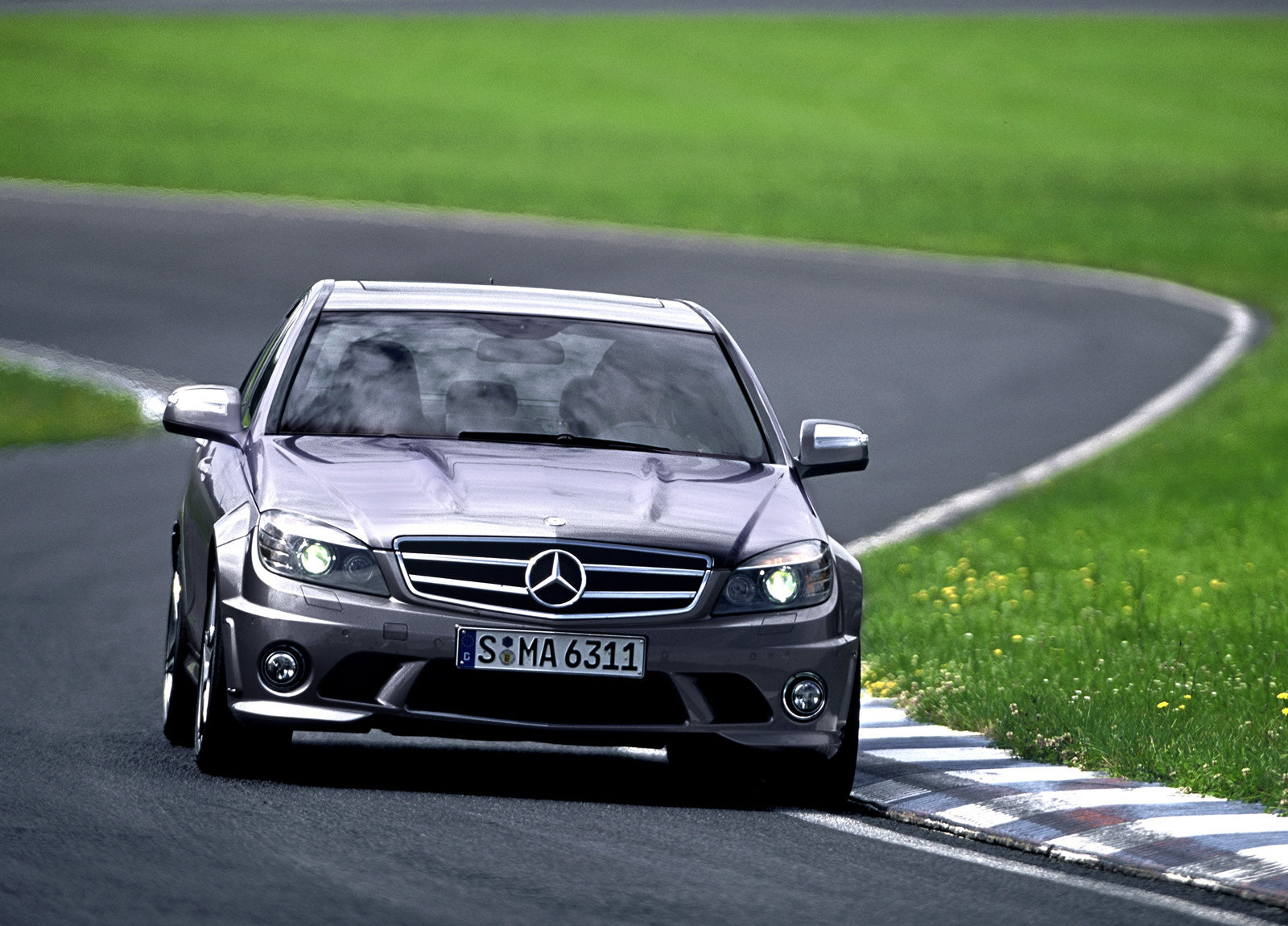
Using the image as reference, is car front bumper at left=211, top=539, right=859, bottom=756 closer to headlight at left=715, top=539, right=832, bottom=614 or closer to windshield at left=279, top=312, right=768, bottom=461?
headlight at left=715, top=539, right=832, bottom=614

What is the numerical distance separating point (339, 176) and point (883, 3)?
1635 inches

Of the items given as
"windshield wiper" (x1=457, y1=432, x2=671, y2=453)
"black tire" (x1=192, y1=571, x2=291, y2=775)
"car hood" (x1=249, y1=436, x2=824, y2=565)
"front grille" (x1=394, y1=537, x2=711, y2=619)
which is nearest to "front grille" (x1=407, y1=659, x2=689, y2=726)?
"front grille" (x1=394, y1=537, x2=711, y2=619)

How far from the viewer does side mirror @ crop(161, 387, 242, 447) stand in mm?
8883

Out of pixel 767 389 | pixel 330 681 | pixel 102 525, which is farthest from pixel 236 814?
pixel 767 389

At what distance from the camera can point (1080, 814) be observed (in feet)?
27.0

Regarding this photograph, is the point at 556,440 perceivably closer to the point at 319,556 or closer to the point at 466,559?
the point at 466,559

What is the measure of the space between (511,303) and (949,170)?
43.7 m

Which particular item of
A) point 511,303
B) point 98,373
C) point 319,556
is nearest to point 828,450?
point 511,303

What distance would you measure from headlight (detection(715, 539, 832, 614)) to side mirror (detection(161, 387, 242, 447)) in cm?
188

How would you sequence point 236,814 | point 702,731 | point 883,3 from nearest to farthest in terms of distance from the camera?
point 236,814, point 702,731, point 883,3

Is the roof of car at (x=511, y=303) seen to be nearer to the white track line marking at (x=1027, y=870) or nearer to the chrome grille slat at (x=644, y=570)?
the chrome grille slat at (x=644, y=570)

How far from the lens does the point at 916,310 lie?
98.5 ft

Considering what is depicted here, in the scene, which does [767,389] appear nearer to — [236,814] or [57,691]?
[57,691]

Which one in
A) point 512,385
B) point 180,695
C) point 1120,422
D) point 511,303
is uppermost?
point 511,303
